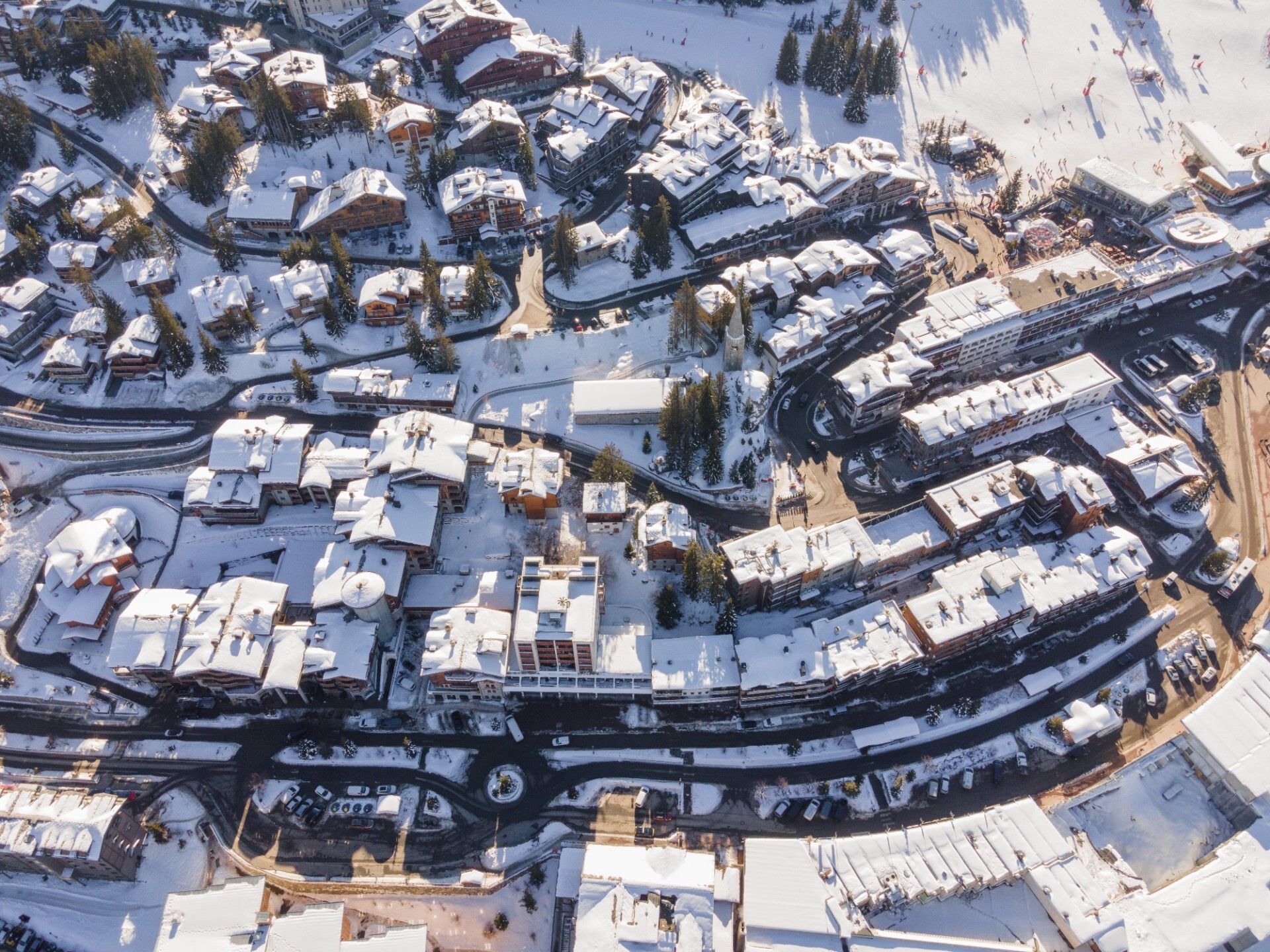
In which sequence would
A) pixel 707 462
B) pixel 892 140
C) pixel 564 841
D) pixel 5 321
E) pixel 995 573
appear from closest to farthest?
pixel 564 841 < pixel 995 573 < pixel 707 462 < pixel 5 321 < pixel 892 140

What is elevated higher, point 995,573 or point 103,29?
point 103,29

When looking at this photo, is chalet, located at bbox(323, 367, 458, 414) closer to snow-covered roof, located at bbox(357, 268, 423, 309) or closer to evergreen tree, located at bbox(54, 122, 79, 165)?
snow-covered roof, located at bbox(357, 268, 423, 309)

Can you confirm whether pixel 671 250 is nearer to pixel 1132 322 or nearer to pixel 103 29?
pixel 1132 322

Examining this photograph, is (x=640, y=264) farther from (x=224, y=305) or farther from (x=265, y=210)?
(x=224, y=305)

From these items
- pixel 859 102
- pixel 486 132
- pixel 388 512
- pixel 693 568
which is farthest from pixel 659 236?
pixel 388 512

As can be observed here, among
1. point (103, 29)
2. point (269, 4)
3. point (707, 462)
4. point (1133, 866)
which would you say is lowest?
point (1133, 866)

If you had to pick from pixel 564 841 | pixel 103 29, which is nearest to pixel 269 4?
pixel 103 29
